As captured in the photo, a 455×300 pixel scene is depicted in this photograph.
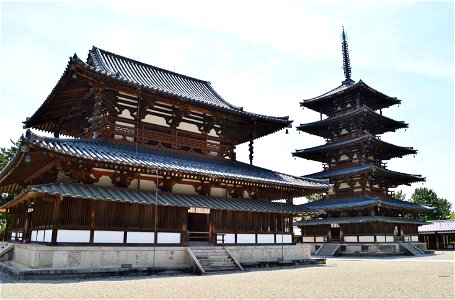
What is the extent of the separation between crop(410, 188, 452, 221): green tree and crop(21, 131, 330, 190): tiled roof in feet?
199

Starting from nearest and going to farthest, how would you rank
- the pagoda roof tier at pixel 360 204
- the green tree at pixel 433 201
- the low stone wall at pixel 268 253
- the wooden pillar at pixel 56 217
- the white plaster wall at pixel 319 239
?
the wooden pillar at pixel 56 217
the low stone wall at pixel 268 253
the pagoda roof tier at pixel 360 204
the white plaster wall at pixel 319 239
the green tree at pixel 433 201

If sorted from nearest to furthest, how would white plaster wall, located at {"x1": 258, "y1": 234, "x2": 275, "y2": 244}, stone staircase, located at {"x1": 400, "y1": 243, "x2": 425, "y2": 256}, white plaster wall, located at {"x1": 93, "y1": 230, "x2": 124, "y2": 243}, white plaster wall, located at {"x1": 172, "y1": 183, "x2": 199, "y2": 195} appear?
white plaster wall, located at {"x1": 93, "y1": 230, "x2": 124, "y2": 243}
white plaster wall, located at {"x1": 172, "y1": 183, "x2": 199, "y2": 195}
white plaster wall, located at {"x1": 258, "y1": 234, "x2": 275, "y2": 244}
stone staircase, located at {"x1": 400, "y1": 243, "x2": 425, "y2": 256}

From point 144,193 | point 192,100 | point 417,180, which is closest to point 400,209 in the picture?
point 417,180

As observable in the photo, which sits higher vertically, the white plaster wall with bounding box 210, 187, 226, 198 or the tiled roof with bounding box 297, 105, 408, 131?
the tiled roof with bounding box 297, 105, 408, 131

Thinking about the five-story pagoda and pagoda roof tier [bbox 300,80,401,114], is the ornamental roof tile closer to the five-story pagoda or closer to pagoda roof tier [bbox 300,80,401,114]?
the five-story pagoda

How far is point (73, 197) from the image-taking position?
14570mm

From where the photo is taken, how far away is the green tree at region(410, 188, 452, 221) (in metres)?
73.0

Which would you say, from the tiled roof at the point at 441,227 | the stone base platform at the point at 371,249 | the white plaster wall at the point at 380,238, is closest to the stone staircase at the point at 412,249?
the stone base platform at the point at 371,249

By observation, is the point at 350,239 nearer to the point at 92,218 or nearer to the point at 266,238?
the point at 266,238

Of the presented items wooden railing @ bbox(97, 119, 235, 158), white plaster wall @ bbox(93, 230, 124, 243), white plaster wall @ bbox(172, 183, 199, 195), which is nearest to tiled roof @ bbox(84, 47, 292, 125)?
wooden railing @ bbox(97, 119, 235, 158)

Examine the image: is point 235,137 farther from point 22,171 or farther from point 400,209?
point 400,209

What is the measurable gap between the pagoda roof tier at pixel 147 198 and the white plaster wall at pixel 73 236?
1865 mm

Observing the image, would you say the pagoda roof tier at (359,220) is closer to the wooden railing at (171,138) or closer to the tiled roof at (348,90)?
the tiled roof at (348,90)

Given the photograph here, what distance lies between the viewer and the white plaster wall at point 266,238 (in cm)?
2140
